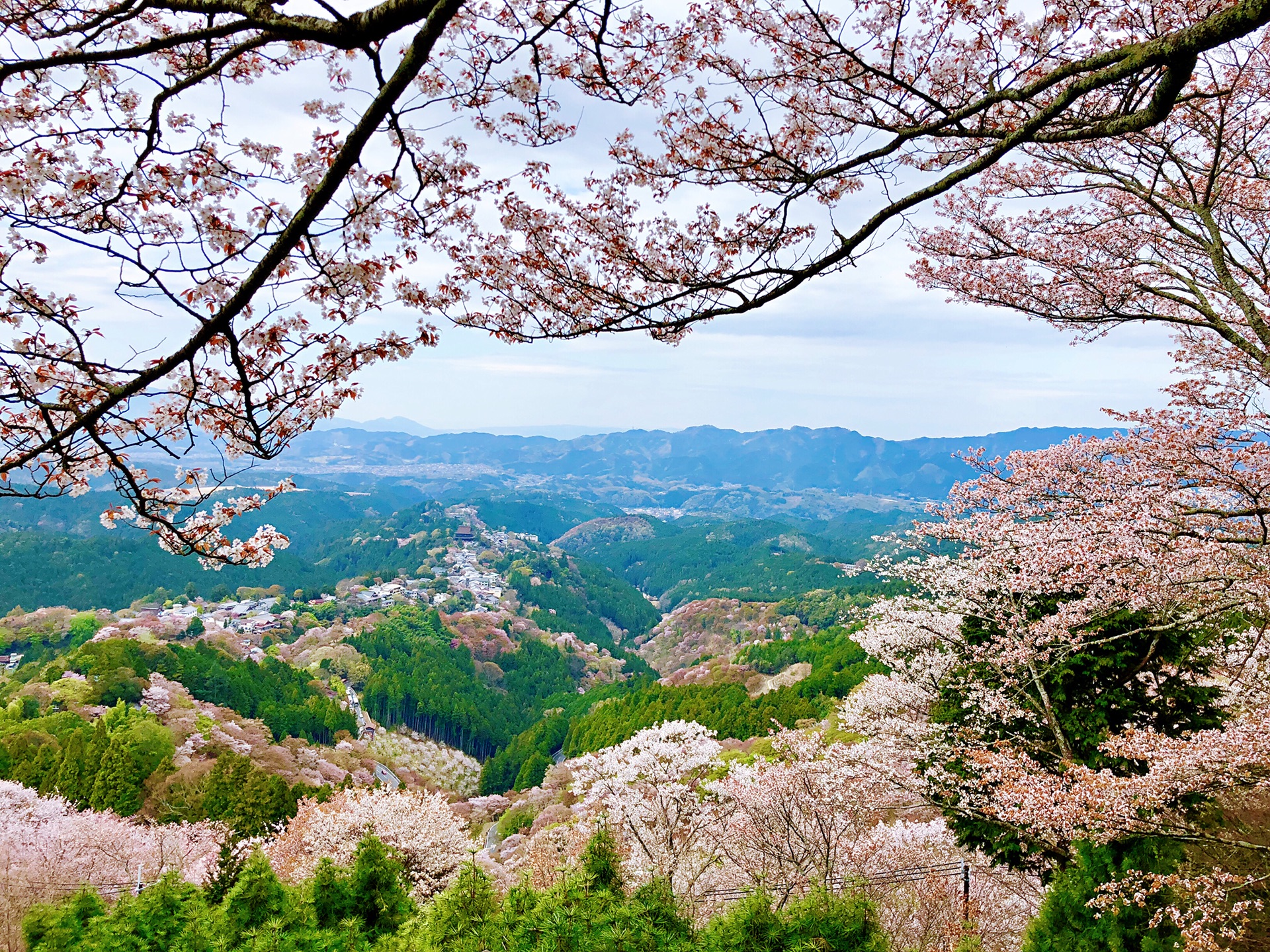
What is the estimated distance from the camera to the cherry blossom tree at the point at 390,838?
1276cm

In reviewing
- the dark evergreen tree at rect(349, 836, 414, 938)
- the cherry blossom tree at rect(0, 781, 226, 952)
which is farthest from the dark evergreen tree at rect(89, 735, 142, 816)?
the dark evergreen tree at rect(349, 836, 414, 938)

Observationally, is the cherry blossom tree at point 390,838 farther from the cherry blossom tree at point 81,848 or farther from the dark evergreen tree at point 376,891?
the dark evergreen tree at point 376,891

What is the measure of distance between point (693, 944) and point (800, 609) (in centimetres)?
7803

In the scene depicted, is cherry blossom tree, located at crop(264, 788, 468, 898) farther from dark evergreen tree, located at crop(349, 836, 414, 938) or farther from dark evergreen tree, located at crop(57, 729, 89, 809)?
dark evergreen tree, located at crop(57, 729, 89, 809)

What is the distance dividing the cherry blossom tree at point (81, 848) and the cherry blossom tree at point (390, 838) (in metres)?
1.81

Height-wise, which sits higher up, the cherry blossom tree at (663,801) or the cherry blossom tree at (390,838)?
the cherry blossom tree at (663,801)

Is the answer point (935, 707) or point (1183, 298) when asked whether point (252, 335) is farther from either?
point (935, 707)

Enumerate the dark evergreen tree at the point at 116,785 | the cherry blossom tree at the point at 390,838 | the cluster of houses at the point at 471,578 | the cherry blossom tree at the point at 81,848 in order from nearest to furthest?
the cherry blossom tree at the point at 390,838, the cherry blossom tree at the point at 81,848, the dark evergreen tree at the point at 116,785, the cluster of houses at the point at 471,578

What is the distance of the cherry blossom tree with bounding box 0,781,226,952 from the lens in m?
13.5

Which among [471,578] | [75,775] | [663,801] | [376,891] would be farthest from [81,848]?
[471,578]

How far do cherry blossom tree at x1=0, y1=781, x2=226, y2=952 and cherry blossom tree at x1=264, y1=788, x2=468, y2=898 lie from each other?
181cm

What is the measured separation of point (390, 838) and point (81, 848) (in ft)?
32.2

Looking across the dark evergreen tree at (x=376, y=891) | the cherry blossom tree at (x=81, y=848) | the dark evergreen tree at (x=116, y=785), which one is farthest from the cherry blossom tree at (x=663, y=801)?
the dark evergreen tree at (x=116, y=785)

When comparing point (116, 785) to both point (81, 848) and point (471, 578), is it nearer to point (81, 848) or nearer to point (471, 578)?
point (81, 848)
